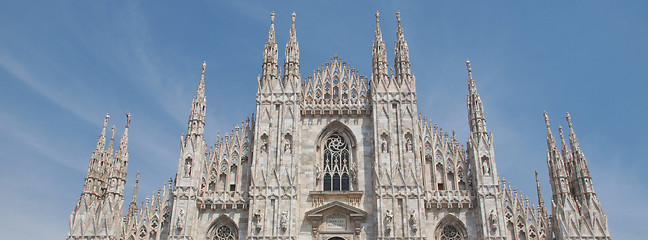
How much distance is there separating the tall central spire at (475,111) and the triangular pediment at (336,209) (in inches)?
277

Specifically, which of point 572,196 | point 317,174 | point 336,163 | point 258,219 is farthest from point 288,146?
point 572,196

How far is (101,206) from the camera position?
88.3ft

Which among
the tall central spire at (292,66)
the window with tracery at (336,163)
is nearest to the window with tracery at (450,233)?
the window with tracery at (336,163)

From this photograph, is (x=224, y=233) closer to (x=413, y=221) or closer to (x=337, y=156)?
(x=337, y=156)

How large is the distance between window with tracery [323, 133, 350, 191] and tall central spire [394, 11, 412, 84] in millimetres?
4563

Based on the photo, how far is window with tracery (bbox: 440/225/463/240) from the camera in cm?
2669

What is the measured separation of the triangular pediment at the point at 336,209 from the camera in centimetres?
2684

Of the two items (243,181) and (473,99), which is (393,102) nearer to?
(473,99)

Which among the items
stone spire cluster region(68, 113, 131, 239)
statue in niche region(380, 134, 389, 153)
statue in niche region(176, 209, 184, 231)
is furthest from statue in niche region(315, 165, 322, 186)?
stone spire cluster region(68, 113, 131, 239)

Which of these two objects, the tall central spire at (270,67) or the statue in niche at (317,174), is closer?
the statue in niche at (317,174)

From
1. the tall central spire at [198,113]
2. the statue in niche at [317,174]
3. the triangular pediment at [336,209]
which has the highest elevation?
the tall central spire at [198,113]

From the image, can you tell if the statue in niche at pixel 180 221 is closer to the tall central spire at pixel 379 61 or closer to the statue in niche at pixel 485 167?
the tall central spire at pixel 379 61

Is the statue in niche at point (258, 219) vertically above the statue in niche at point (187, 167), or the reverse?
the statue in niche at point (187, 167)

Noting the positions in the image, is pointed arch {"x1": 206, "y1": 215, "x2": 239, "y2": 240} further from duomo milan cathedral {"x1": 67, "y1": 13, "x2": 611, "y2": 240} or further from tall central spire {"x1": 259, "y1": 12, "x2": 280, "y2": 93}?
tall central spire {"x1": 259, "y1": 12, "x2": 280, "y2": 93}
